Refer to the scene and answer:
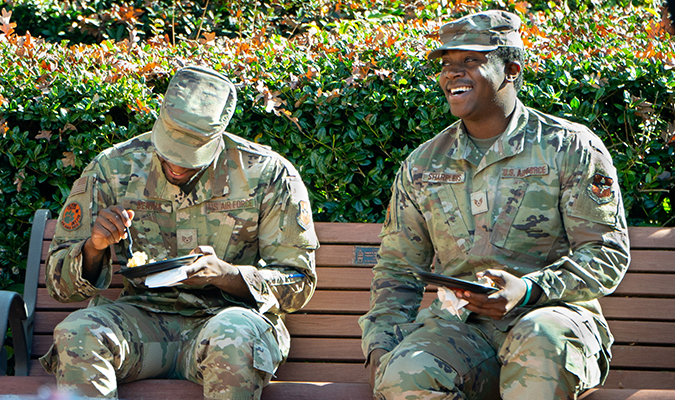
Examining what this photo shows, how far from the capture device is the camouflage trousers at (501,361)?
221cm

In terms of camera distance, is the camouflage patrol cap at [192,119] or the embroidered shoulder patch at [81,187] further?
the embroidered shoulder patch at [81,187]

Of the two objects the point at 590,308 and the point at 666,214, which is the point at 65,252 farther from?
the point at 666,214

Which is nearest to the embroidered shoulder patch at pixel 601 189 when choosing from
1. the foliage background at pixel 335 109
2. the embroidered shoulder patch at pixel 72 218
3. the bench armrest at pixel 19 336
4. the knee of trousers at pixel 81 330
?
the foliage background at pixel 335 109

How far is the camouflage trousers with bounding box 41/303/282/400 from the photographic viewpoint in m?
2.52

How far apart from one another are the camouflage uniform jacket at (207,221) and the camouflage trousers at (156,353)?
0.55 feet

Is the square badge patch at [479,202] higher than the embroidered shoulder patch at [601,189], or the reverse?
the embroidered shoulder patch at [601,189]

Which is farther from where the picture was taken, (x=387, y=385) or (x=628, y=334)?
(x=628, y=334)

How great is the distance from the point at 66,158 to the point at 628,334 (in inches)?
115

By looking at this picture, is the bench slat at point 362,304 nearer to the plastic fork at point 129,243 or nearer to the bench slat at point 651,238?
the bench slat at point 651,238

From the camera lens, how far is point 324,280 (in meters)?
3.38

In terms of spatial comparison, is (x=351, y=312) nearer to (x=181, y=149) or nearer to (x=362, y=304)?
(x=362, y=304)

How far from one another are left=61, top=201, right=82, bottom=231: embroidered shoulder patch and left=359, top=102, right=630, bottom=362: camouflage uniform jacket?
→ 1250 mm

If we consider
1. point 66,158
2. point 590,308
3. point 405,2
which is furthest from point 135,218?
point 405,2

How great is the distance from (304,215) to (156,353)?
806 millimetres
